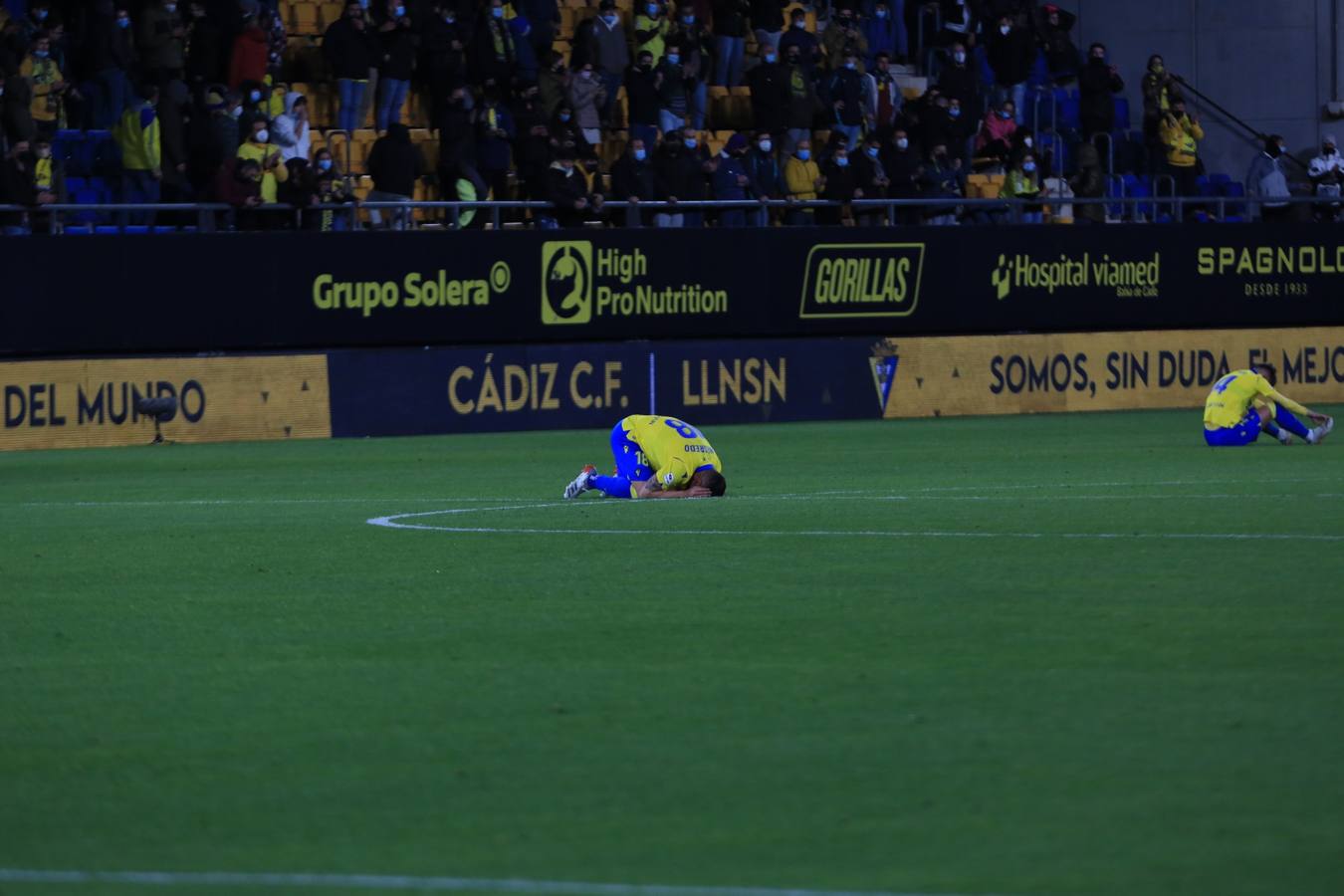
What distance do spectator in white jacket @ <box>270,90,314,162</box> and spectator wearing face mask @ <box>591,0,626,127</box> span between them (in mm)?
4997

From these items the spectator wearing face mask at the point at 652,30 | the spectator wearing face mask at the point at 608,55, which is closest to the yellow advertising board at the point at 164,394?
the spectator wearing face mask at the point at 608,55

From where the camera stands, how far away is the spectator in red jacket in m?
29.1

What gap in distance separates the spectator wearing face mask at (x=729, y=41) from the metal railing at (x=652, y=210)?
8.10ft

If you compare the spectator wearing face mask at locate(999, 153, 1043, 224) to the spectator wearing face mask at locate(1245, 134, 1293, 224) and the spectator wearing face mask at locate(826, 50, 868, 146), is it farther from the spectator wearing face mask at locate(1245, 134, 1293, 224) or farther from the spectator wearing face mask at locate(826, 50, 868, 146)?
the spectator wearing face mask at locate(1245, 134, 1293, 224)

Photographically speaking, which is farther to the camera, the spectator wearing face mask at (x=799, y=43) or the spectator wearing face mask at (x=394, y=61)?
the spectator wearing face mask at (x=799, y=43)

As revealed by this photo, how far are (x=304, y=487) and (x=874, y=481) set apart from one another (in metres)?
5.24

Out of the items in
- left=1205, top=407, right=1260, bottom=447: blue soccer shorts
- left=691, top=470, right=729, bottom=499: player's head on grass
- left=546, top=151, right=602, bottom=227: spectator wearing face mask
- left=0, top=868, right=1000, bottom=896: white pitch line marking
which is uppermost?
left=546, top=151, right=602, bottom=227: spectator wearing face mask

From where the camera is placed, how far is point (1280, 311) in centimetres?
3781

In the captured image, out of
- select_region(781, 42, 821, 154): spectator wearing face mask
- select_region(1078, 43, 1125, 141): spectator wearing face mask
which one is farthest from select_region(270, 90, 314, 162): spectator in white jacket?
select_region(1078, 43, 1125, 141): spectator wearing face mask

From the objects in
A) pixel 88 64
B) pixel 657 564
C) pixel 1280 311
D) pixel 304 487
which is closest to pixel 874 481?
pixel 304 487

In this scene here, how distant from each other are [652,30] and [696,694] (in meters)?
25.2

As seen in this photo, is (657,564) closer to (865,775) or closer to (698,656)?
(698,656)

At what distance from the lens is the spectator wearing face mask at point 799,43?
114 ft

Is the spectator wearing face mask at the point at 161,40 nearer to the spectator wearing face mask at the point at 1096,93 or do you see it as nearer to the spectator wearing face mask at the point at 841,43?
the spectator wearing face mask at the point at 841,43
